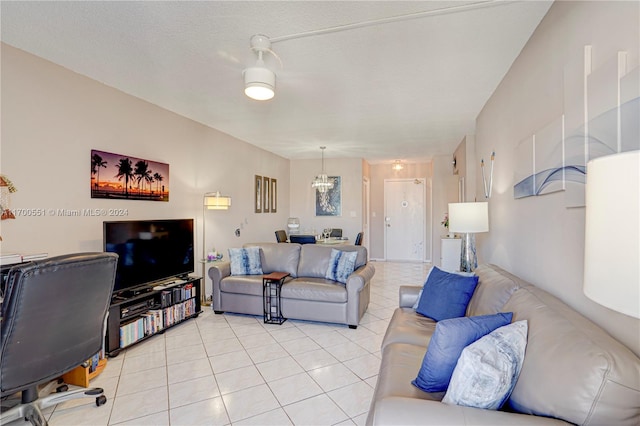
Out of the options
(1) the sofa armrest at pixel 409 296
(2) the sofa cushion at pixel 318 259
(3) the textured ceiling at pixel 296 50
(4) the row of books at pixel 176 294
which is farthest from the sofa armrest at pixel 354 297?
(3) the textured ceiling at pixel 296 50

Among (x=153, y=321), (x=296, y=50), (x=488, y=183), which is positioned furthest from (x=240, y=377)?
(x=488, y=183)

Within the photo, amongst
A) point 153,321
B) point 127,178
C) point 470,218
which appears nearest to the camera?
point 470,218

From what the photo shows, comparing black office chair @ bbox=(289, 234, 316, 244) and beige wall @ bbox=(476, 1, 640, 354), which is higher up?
beige wall @ bbox=(476, 1, 640, 354)

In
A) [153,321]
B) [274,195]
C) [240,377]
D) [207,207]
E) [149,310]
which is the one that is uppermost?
[274,195]

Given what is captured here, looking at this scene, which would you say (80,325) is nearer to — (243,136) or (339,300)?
(339,300)

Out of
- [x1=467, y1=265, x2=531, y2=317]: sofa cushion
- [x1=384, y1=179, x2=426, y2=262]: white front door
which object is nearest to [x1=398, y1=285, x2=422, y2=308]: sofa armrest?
[x1=467, y1=265, x2=531, y2=317]: sofa cushion

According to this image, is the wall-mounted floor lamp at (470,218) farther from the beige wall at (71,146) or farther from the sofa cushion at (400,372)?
the beige wall at (71,146)

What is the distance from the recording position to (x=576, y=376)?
101 centimetres

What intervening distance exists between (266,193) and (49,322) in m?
4.77

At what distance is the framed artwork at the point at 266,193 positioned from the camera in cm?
626

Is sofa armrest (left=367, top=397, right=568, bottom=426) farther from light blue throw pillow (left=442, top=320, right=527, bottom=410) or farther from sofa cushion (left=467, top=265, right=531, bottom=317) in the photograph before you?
sofa cushion (left=467, top=265, right=531, bottom=317)

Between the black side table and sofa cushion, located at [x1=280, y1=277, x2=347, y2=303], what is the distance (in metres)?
0.08

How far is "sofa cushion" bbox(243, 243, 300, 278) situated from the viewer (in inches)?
165

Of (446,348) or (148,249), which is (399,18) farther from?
(148,249)
